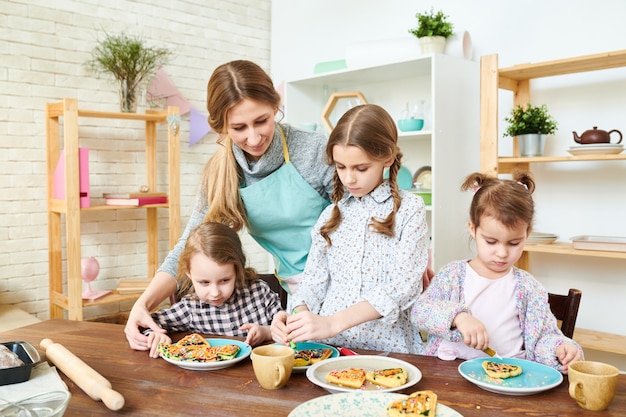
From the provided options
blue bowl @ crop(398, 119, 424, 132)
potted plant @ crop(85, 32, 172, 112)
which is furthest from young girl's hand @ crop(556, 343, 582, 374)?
potted plant @ crop(85, 32, 172, 112)

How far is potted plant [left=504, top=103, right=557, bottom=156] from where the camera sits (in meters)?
3.26

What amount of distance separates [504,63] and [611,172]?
902 mm

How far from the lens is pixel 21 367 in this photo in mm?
1294

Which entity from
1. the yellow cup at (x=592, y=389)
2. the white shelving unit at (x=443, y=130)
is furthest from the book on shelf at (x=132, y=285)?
the yellow cup at (x=592, y=389)

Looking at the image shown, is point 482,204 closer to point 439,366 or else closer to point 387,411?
point 439,366

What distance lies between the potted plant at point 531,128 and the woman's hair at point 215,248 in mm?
1984

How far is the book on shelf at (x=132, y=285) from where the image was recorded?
12.8ft

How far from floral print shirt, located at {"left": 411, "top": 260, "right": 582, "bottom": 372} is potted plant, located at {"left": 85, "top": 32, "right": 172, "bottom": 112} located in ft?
9.25

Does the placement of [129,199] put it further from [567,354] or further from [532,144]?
[567,354]

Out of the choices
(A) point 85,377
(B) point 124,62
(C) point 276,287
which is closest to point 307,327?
(A) point 85,377

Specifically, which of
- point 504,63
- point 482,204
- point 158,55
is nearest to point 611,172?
point 504,63

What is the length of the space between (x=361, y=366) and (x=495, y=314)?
1.71ft

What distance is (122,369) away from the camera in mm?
1391

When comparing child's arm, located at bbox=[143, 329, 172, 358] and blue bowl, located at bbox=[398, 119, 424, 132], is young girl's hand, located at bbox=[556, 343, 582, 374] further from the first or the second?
blue bowl, located at bbox=[398, 119, 424, 132]
